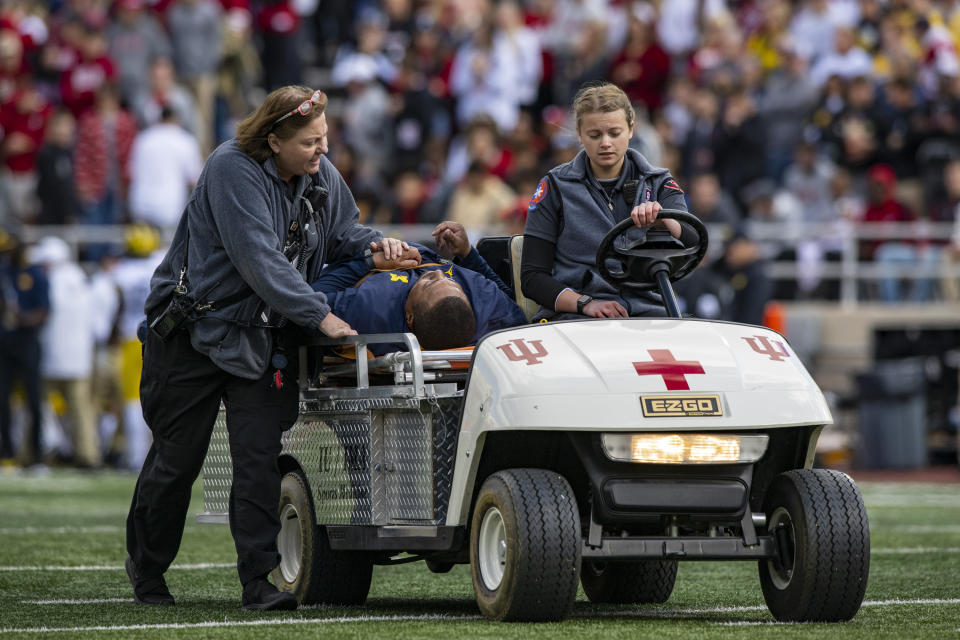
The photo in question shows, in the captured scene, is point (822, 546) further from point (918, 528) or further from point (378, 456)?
point (918, 528)

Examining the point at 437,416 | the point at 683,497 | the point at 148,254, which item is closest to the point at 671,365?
the point at 683,497

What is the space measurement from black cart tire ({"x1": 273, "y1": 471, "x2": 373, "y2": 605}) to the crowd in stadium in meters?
9.14

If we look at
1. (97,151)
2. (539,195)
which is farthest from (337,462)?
(97,151)

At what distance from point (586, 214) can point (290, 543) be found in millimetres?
1782

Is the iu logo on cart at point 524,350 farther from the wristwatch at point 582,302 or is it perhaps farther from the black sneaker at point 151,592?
the black sneaker at point 151,592

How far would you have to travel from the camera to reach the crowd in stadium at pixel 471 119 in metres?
17.7

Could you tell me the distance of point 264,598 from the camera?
6.54 meters

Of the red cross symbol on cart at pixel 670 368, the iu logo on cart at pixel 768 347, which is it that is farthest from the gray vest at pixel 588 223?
the red cross symbol on cart at pixel 670 368

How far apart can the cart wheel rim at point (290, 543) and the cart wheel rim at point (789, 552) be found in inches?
76.7

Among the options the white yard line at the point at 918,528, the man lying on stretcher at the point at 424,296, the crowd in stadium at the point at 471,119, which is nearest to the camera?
the man lying on stretcher at the point at 424,296

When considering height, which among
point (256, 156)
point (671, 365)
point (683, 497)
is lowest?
point (683, 497)

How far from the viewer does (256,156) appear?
662cm

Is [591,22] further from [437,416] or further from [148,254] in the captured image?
[437,416]

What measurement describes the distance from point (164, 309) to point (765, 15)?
47.7ft
